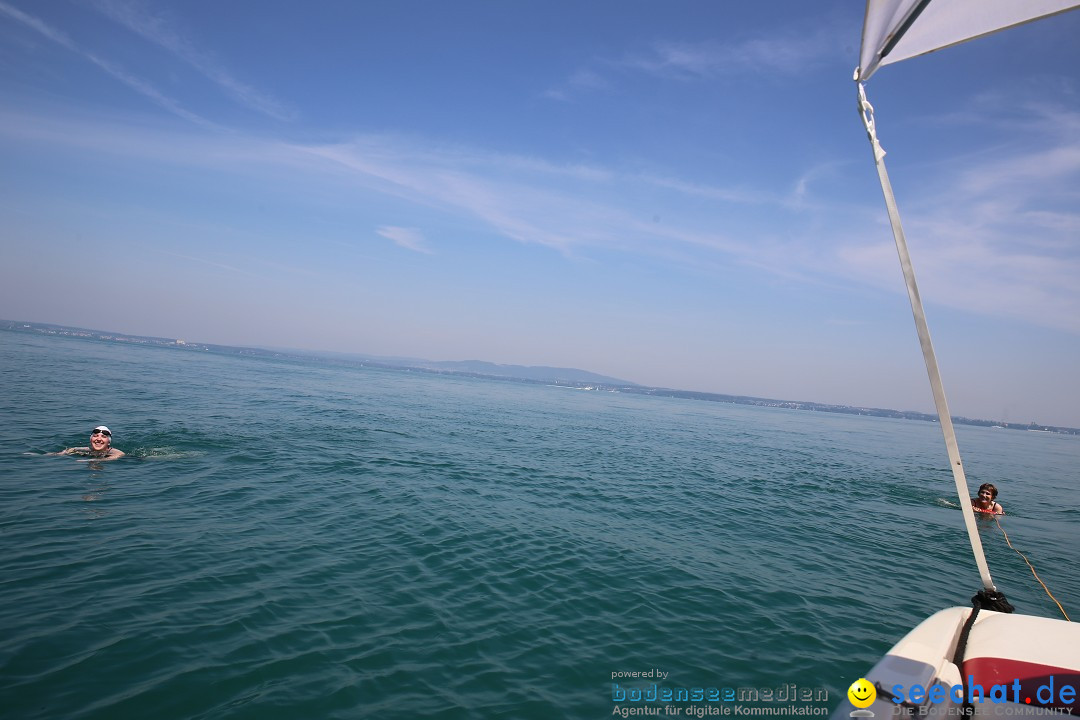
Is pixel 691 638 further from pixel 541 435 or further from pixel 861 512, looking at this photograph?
pixel 541 435

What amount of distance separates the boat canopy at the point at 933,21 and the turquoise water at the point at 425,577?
8.50 m

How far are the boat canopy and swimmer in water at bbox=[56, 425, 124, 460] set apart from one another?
23506 millimetres

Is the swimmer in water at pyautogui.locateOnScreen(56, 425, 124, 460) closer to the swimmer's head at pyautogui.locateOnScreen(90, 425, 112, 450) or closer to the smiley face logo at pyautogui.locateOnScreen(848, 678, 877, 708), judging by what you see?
the swimmer's head at pyautogui.locateOnScreen(90, 425, 112, 450)

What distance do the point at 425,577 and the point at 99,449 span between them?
51.2ft

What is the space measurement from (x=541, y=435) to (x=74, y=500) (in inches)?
1127

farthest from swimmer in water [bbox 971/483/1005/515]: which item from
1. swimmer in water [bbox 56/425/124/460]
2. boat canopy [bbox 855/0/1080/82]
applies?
swimmer in water [bbox 56/425/124/460]

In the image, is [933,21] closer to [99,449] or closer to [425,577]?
[425,577]

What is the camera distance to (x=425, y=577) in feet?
34.8

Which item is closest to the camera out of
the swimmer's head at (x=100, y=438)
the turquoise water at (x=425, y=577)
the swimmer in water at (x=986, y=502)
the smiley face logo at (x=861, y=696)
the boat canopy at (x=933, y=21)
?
the boat canopy at (x=933, y=21)

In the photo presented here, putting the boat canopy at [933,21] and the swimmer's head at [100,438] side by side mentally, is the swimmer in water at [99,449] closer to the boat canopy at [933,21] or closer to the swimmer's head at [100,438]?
the swimmer's head at [100,438]

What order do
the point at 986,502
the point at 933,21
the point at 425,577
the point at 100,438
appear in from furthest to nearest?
1. the point at 986,502
2. the point at 100,438
3. the point at 425,577
4. the point at 933,21

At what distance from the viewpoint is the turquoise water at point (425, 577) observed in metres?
6.91

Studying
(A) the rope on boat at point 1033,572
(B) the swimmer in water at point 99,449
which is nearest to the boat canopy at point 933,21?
(A) the rope on boat at point 1033,572

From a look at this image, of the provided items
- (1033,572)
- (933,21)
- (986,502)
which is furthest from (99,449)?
(986,502)
